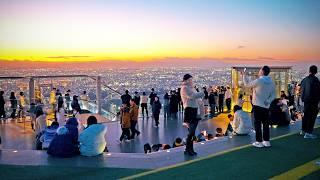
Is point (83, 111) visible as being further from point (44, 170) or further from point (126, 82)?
point (44, 170)

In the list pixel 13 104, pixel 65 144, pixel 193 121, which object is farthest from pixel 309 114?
pixel 13 104

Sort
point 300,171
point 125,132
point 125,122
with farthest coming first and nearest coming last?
point 125,132
point 125,122
point 300,171

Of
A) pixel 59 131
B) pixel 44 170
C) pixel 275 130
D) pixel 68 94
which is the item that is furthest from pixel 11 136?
pixel 275 130

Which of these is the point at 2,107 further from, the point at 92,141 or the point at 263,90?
the point at 263,90

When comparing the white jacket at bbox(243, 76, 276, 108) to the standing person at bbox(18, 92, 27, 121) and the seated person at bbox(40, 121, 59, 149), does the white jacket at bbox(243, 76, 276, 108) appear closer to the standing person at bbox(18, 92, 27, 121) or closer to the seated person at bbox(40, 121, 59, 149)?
the seated person at bbox(40, 121, 59, 149)

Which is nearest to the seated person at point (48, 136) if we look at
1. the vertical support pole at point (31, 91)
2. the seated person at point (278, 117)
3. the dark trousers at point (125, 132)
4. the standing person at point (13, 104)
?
the dark trousers at point (125, 132)

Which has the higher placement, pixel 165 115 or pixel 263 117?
pixel 263 117

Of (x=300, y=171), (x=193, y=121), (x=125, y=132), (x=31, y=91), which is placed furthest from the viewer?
(x=31, y=91)
